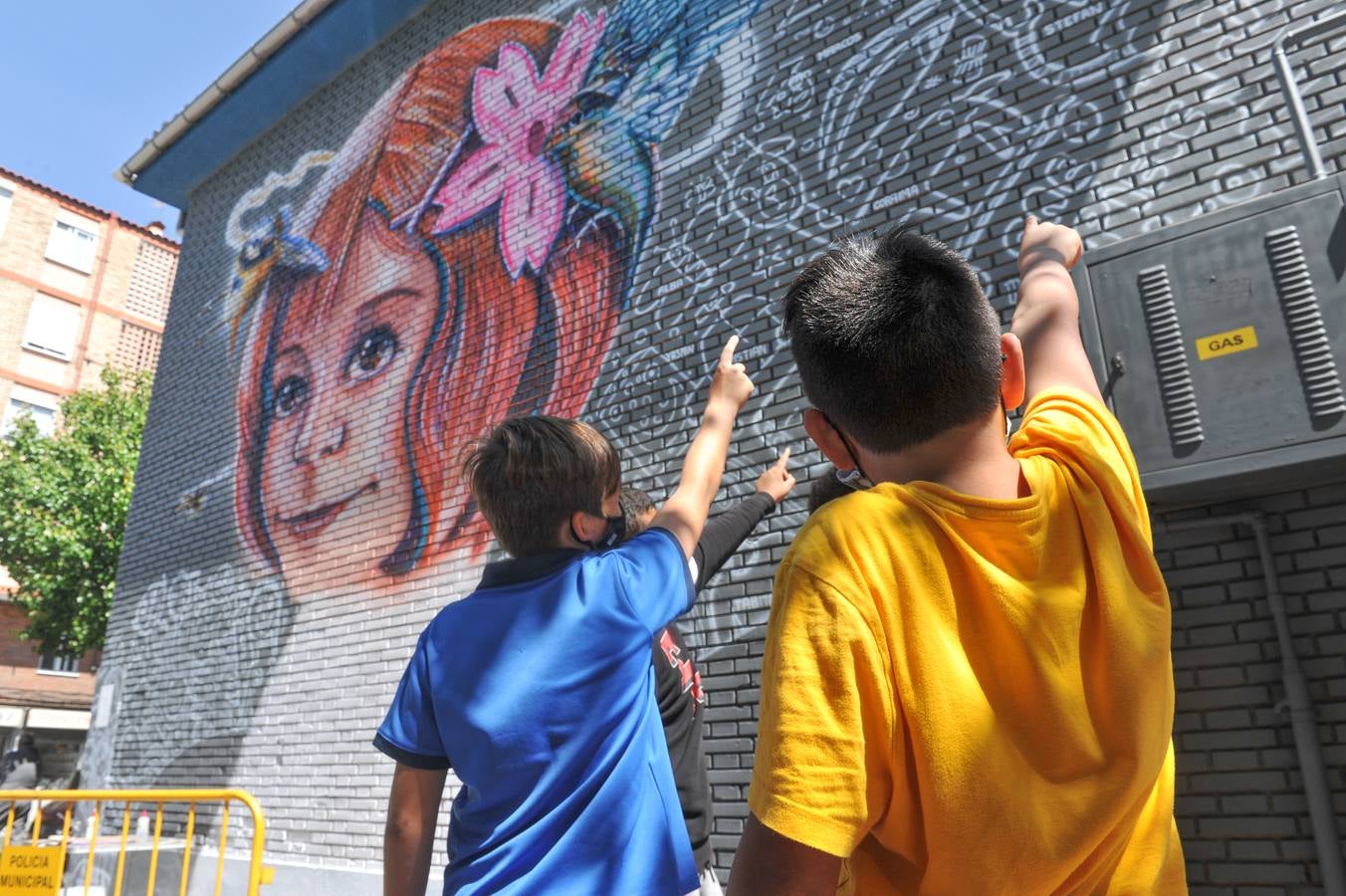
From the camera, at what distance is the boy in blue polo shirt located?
1.63 metres

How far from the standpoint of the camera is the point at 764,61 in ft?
17.3

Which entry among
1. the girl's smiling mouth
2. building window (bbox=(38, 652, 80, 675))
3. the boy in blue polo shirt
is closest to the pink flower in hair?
the girl's smiling mouth

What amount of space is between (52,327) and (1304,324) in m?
29.3

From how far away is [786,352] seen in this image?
4730 mm

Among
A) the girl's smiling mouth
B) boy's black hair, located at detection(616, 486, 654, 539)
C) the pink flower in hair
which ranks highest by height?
the pink flower in hair

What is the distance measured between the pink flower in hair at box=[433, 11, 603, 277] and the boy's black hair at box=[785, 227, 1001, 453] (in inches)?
212

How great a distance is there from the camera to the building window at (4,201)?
23.9 meters

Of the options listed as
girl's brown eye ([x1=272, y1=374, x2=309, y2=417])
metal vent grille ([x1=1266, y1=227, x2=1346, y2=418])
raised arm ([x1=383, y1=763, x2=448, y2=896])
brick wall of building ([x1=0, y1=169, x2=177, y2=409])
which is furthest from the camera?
brick wall of building ([x1=0, y1=169, x2=177, y2=409])

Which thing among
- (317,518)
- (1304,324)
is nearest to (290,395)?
(317,518)

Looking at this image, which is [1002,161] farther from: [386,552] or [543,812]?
[386,552]

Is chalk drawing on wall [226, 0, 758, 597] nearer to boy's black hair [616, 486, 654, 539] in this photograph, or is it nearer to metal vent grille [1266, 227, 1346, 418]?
boy's black hair [616, 486, 654, 539]

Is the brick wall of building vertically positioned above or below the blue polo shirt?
above

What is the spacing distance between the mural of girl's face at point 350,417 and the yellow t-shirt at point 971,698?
6.01 metres

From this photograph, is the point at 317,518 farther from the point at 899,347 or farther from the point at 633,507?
the point at 899,347
